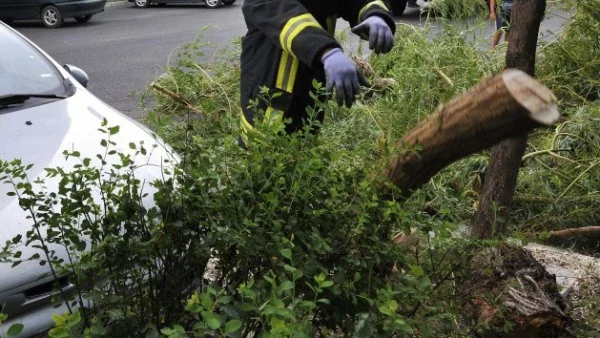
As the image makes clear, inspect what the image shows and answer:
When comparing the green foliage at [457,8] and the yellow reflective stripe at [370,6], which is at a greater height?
the yellow reflective stripe at [370,6]

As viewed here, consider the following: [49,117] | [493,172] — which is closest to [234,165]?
[493,172]

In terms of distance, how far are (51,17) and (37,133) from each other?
41.0 feet

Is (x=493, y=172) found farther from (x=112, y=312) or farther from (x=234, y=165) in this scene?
(x=112, y=312)

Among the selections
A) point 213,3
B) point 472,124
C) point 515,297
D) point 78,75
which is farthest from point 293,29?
point 213,3

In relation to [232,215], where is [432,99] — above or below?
below

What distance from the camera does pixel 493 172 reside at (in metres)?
3.44

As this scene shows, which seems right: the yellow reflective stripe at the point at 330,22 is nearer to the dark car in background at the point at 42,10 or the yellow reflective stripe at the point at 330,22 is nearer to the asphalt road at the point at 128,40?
the asphalt road at the point at 128,40

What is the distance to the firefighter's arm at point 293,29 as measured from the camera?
281cm

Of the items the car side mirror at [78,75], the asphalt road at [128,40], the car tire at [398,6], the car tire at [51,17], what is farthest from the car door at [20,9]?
the car side mirror at [78,75]

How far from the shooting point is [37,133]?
3.83 metres

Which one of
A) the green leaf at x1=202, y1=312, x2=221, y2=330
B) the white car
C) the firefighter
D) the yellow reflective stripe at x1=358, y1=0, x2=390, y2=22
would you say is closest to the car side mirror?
the white car

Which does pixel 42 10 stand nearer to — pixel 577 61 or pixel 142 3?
pixel 142 3

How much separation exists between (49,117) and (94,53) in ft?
28.3

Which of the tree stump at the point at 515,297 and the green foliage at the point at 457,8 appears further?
the green foliage at the point at 457,8
